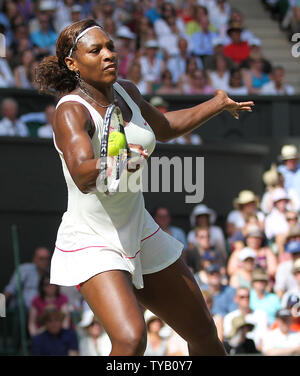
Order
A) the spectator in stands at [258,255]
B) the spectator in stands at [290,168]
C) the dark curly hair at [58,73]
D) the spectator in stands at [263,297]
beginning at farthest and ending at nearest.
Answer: the spectator in stands at [290,168] → the spectator in stands at [258,255] → the spectator in stands at [263,297] → the dark curly hair at [58,73]

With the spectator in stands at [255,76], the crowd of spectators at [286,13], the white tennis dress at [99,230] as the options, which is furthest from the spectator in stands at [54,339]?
the crowd of spectators at [286,13]

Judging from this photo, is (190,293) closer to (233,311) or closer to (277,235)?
(233,311)

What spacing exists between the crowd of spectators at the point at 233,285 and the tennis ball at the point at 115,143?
10.6 feet

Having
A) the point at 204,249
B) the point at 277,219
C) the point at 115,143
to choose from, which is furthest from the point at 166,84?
the point at 115,143

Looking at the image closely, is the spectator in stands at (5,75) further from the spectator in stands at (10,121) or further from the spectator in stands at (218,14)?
the spectator in stands at (218,14)

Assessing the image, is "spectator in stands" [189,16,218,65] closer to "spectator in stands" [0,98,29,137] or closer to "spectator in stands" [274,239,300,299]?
"spectator in stands" [0,98,29,137]

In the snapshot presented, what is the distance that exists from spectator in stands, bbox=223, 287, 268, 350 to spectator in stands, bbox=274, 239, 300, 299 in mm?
481

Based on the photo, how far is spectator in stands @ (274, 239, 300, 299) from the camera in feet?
26.9

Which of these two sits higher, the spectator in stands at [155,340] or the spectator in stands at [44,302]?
the spectator in stands at [44,302]

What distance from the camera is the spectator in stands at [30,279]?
8584 mm

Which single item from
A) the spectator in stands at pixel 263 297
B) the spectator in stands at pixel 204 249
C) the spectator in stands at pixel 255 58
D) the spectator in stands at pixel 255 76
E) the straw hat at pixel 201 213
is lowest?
the spectator in stands at pixel 263 297

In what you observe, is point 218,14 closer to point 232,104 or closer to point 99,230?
point 232,104

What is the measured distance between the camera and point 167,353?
7.16 m

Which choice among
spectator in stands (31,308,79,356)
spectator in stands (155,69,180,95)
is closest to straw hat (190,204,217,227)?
spectator in stands (155,69,180,95)
